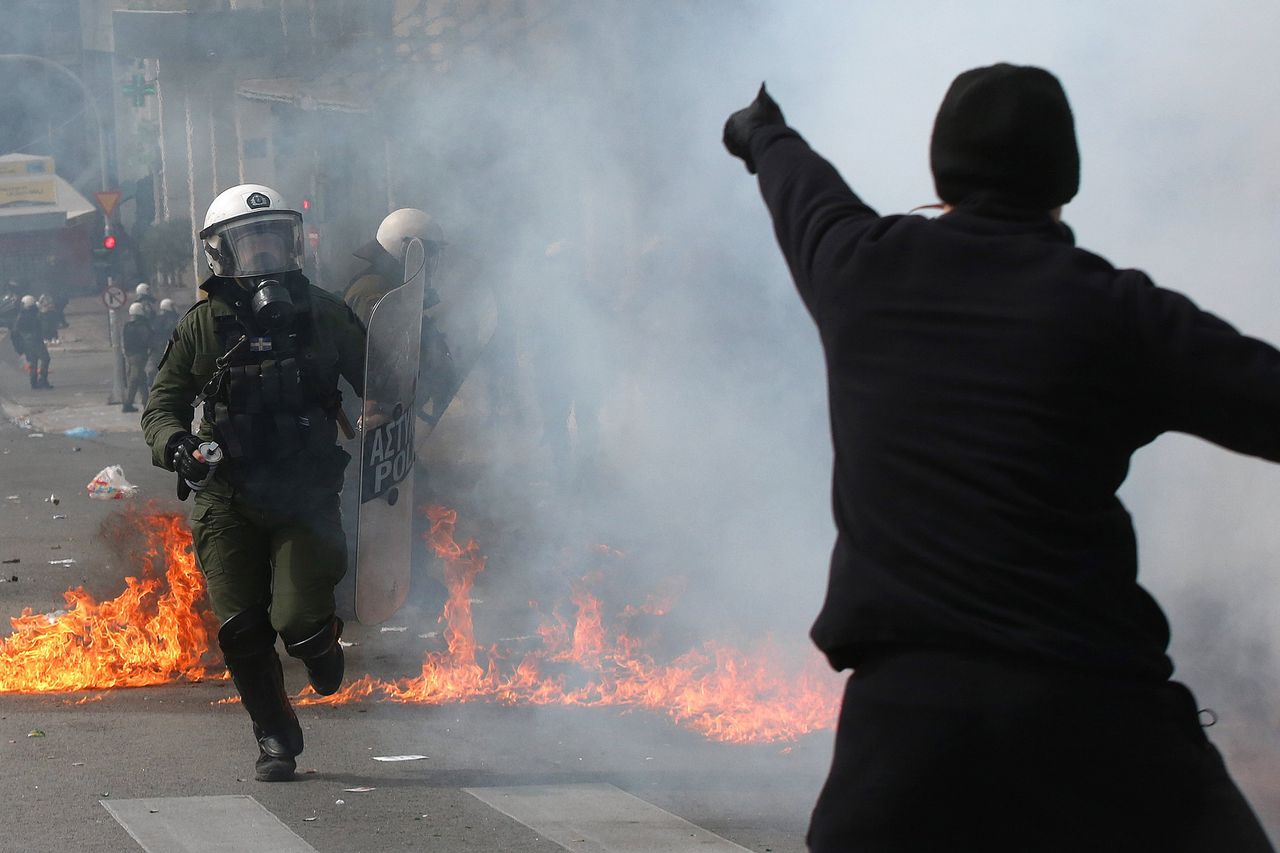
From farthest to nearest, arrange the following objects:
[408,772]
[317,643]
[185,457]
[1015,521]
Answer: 1. [408,772]
2. [317,643]
3. [185,457]
4. [1015,521]

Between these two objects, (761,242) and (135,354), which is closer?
(761,242)

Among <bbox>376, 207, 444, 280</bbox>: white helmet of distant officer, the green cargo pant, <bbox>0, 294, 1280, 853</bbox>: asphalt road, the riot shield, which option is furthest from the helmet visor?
<bbox>376, 207, 444, 280</bbox>: white helmet of distant officer

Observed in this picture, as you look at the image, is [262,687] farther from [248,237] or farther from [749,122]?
[749,122]

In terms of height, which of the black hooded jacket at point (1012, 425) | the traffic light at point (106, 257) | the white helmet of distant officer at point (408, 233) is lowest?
the black hooded jacket at point (1012, 425)

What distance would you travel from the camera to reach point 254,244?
14.7ft

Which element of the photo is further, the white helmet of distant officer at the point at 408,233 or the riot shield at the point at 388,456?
the white helmet of distant officer at the point at 408,233

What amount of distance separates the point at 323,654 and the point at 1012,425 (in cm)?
306

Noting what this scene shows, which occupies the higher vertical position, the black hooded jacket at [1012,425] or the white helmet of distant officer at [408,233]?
the white helmet of distant officer at [408,233]

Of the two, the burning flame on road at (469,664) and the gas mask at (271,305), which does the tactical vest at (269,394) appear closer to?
the gas mask at (271,305)

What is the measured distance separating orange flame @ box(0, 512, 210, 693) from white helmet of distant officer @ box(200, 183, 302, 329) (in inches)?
65.2

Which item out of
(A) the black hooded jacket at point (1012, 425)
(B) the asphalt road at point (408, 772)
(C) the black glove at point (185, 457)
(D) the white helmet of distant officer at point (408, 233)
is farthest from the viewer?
(D) the white helmet of distant officer at point (408, 233)

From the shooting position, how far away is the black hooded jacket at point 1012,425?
5.55 ft

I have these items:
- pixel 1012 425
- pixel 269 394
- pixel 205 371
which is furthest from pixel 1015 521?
pixel 205 371

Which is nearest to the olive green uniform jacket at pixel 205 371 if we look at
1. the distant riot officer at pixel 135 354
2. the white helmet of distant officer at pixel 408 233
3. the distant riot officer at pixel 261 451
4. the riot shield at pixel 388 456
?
the distant riot officer at pixel 261 451
